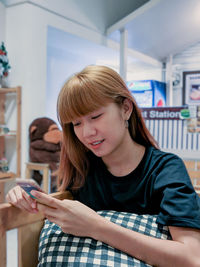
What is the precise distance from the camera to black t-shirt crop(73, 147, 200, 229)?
824 millimetres

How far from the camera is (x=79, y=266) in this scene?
78 centimetres

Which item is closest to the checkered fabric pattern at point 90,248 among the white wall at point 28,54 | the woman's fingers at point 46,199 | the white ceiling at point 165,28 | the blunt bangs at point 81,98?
the woman's fingers at point 46,199

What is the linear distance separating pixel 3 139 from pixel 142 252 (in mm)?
3001

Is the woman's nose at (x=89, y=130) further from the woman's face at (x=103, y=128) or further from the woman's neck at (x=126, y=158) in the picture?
the woman's neck at (x=126, y=158)

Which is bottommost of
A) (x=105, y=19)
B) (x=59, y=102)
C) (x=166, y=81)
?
(x=59, y=102)

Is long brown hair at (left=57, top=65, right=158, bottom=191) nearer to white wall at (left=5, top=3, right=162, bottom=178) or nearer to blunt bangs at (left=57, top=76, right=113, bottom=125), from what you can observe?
blunt bangs at (left=57, top=76, right=113, bottom=125)

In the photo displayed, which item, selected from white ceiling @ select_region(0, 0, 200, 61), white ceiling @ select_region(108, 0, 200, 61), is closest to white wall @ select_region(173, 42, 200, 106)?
white ceiling @ select_region(108, 0, 200, 61)

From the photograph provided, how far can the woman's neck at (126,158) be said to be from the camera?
1077mm

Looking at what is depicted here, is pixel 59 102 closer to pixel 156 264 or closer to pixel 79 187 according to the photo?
pixel 79 187

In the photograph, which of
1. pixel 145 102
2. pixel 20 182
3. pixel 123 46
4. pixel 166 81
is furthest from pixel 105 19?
pixel 20 182

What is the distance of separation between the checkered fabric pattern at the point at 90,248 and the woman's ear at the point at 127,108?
1.23 ft

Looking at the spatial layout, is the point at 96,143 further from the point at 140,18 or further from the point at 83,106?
the point at 140,18

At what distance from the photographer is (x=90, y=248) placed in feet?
2.63

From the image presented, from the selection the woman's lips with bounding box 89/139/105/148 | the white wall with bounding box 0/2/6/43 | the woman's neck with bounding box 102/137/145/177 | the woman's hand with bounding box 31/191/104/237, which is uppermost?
the white wall with bounding box 0/2/6/43
